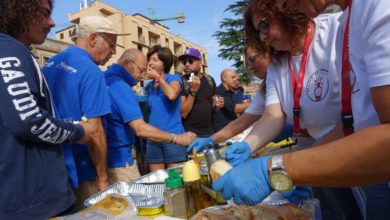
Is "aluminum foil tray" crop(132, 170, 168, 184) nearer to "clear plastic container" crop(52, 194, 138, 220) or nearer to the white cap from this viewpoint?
"clear plastic container" crop(52, 194, 138, 220)

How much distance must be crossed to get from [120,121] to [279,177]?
1.75m

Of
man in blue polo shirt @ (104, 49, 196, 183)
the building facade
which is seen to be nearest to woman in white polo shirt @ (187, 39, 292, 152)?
man in blue polo shirt @ (104, 49, 196, 183)

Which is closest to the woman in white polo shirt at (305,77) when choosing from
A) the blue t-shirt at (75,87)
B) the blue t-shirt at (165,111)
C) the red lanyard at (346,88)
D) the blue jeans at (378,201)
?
the red lanyard at (346,88)

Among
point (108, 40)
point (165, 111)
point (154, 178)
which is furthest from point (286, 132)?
point (108, 40)

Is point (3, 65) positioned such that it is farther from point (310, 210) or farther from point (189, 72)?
point (189, 72)

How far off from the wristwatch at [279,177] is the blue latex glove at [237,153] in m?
0.55

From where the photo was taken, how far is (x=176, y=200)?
1295 mm

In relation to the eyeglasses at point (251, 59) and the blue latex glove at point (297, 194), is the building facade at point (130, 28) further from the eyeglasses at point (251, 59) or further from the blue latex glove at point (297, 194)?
the blue latex glove at point (297, 194)

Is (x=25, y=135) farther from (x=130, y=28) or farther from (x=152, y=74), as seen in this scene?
(x=130, y=28)

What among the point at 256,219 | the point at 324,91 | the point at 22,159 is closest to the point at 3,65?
the point at 22,159

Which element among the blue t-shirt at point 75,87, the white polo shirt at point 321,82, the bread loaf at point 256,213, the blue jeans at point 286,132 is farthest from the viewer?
the blue jeans at point 286,132

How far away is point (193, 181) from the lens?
1315mm

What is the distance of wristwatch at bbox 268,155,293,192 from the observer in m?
0.87

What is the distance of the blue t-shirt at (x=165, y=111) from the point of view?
3.20m
